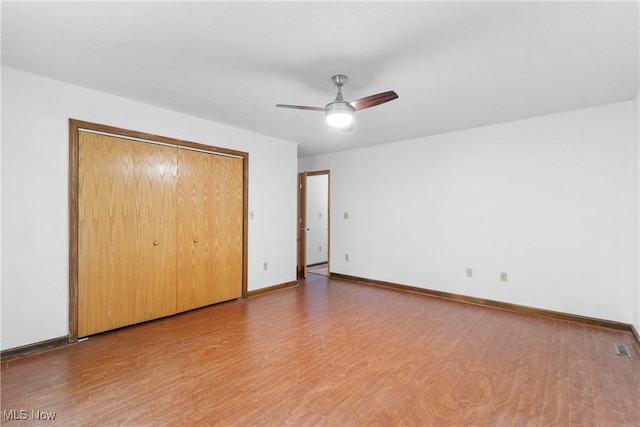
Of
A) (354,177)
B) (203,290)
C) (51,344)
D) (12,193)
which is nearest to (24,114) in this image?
(12,193)

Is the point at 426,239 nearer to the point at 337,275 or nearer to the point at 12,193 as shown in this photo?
the point at 337,275

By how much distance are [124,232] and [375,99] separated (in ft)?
9.42

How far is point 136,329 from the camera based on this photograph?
318cm

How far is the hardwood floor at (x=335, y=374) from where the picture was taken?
184cm

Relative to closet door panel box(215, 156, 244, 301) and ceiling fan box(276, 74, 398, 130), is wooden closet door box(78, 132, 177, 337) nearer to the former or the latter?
closet door panel box(215, 156, 244, 301)

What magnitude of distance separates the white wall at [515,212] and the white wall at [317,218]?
175cm

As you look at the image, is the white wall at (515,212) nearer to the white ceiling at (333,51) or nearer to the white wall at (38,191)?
the white ceiling at (333,51)

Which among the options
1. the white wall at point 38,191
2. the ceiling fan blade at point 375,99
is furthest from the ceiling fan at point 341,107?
the white wall at point 38,191

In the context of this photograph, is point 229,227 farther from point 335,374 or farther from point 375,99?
point 375,99

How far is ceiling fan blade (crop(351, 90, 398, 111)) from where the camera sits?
2254 millimetres

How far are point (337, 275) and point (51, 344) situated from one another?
4.15 metres

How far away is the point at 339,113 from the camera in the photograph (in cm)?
245

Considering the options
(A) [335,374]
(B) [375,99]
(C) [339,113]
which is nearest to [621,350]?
(A) [335,374]

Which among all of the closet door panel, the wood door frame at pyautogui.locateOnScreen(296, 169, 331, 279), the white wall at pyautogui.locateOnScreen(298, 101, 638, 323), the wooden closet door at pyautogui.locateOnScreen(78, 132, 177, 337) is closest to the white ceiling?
the white wall at pyautogui.locateOnScreen(298, 101, 638, 323)
